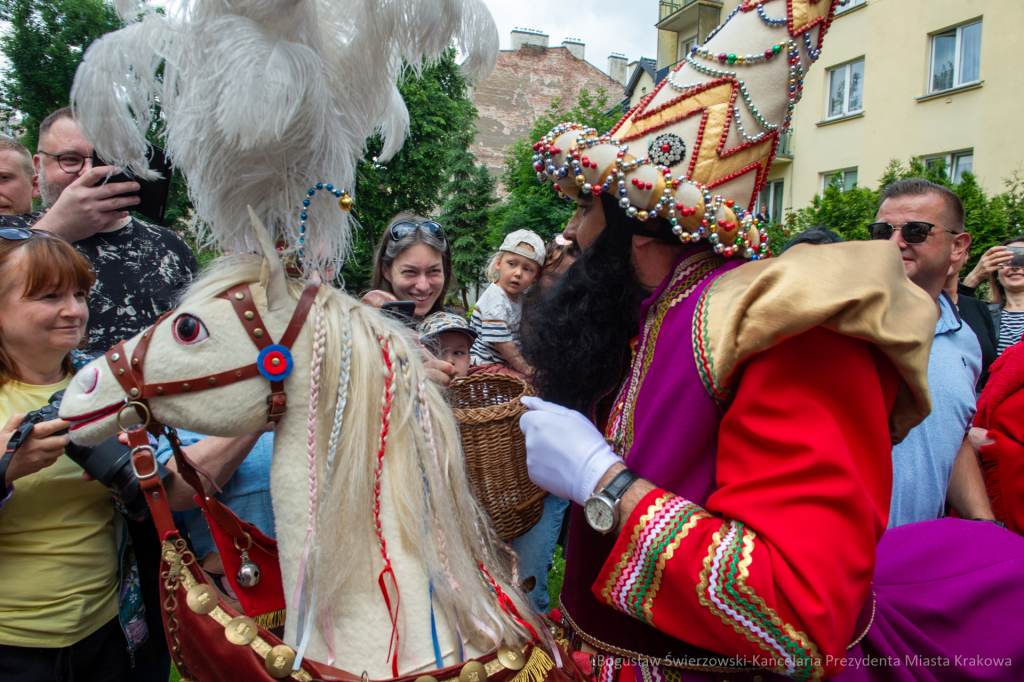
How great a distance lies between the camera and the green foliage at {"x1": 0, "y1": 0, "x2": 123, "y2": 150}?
13297 mm

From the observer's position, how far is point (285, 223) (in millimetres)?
1323

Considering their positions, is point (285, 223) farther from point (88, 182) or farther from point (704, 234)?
point (88, 182)

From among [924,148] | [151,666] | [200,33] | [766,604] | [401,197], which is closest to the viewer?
[766,604]

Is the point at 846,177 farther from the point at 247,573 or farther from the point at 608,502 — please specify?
the point at 247,573

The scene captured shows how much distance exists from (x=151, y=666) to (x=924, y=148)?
14.7 metres

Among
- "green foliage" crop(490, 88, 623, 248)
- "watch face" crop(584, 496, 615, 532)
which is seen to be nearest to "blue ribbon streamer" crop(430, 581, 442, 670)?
"watch face" crop(584, 496, 615, 532)

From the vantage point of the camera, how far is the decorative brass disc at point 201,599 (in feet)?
4.05

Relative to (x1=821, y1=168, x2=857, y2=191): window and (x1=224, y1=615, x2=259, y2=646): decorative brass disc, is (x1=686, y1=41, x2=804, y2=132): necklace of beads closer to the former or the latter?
(x1=224, y1=615, x2=259, y2=646): decorative brass disc

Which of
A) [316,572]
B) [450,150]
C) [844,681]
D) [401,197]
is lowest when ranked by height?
[844,681]

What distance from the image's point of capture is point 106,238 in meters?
2.39

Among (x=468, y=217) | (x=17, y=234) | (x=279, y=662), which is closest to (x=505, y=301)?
(x=17, y=234)

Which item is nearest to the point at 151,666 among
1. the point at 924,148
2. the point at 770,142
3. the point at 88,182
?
the point at 88,182

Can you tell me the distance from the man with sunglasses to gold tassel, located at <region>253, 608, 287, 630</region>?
2166 mm

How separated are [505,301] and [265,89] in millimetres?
2826
